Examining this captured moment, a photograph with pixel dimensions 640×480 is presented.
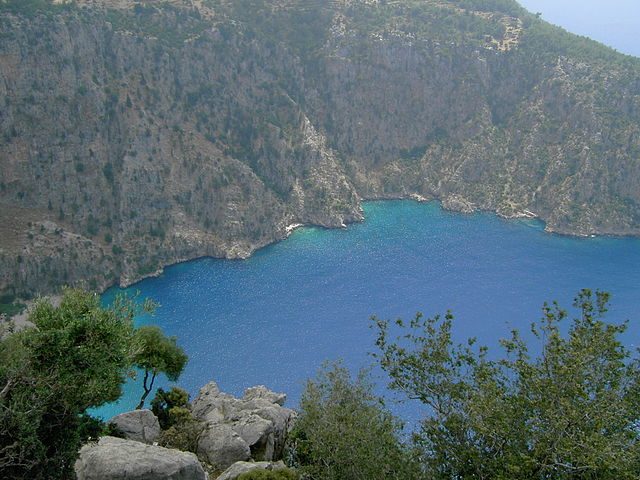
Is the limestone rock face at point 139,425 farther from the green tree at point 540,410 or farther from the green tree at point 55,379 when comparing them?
the green tree at point 540,410

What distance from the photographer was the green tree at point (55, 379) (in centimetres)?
2658

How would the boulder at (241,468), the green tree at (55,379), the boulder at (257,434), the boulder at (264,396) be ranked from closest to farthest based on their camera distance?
the green tree at (55,379), the boulder at (241,468), the boulder at (257,434), the boulder at (264,396)

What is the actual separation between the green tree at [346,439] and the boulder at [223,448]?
3897mm

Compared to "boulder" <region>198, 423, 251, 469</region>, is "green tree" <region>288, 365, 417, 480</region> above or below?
above

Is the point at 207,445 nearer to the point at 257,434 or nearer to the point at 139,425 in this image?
the point at 257,434

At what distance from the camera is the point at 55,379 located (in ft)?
97.9

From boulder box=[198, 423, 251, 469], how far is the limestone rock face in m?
4.34

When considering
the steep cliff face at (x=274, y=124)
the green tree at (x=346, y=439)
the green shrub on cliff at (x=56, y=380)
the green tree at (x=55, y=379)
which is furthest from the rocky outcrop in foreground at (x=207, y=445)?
the steep cliff face at (x=274, y=124)

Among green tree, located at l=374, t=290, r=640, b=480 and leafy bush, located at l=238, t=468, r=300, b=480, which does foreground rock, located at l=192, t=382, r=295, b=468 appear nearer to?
leafy bush, located at l=238, t=468, r=300, b=480

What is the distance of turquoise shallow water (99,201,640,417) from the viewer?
320 feet

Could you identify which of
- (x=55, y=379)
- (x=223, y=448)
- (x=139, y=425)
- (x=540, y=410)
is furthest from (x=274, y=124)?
(x=540, y=410)

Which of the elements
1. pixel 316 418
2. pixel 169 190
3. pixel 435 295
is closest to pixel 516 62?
pixel 435 295

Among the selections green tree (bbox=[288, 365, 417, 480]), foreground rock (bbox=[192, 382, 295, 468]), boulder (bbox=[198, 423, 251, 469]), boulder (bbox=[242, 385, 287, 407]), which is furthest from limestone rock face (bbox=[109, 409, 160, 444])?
boulder (bbox=[242, 385, 287, 407])

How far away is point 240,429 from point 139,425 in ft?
25.2
